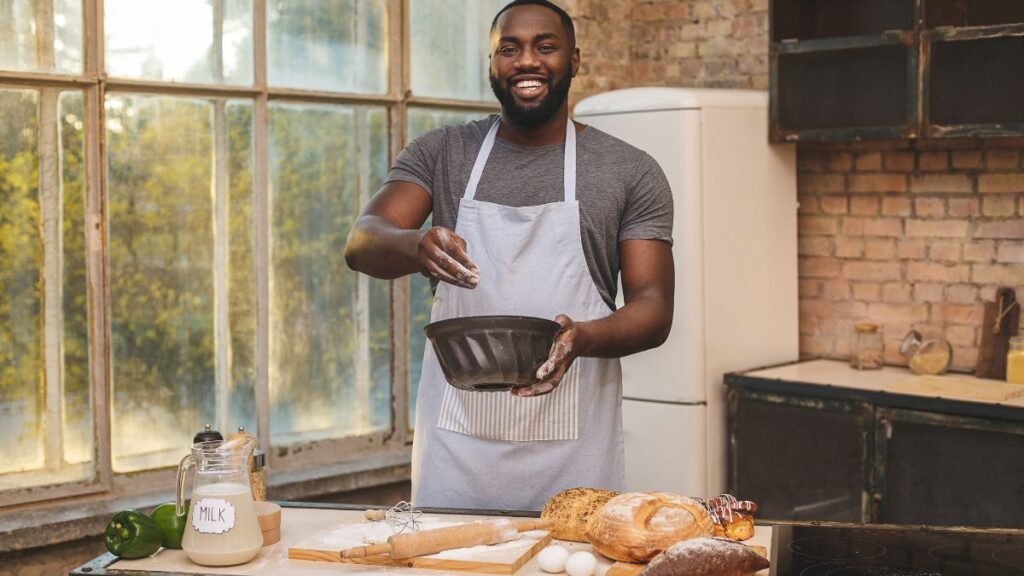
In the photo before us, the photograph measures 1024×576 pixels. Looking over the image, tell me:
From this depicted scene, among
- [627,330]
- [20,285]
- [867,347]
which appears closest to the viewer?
[627,330]

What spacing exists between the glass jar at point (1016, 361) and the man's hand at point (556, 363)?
246 cm

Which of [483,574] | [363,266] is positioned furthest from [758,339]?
[483,574]

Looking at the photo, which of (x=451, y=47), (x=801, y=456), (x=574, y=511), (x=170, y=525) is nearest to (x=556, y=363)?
(x=574, y=511)

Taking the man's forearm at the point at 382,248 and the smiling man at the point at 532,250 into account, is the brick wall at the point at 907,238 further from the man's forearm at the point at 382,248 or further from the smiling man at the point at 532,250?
the man's forearm at the point at 382,248

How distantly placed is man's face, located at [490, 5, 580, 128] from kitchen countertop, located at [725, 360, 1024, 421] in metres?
1.86

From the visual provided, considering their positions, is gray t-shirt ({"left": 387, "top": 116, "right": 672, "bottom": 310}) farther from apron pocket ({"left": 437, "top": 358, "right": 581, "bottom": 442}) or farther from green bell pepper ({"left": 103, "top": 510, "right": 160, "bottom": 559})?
green bell pepper ({"left": 103, "top": 510, "right": 160, "bottom": 559})

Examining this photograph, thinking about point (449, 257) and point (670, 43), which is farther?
point (670, 43)

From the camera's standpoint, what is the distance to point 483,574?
6.78 feet

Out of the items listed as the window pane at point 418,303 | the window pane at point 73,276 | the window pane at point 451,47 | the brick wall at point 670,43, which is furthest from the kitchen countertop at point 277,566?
the brick wall at point 670,43

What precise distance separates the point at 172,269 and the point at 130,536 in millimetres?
2059

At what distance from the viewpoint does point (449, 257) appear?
95.7 inches

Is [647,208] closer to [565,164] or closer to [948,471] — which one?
[565,164]

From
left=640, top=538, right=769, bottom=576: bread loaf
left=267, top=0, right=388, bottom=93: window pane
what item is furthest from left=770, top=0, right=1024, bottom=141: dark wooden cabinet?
left=640, top=538, right=769, bottom=576: bread loaf

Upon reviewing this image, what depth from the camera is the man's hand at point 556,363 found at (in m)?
2.36
